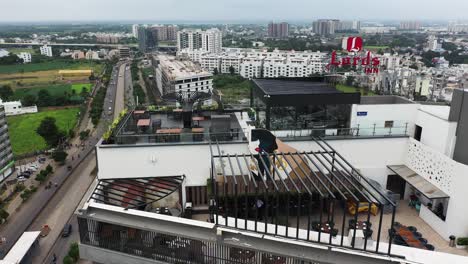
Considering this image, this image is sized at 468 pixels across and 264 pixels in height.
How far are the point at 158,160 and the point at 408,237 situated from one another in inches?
375

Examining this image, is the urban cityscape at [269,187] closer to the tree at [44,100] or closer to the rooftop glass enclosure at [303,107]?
the rooftop glass enclosure at [303,107]

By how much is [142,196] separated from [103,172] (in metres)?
2.22

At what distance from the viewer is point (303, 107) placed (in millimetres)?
14727

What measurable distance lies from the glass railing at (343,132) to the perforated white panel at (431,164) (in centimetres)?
79

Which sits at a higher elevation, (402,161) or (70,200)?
(402,161)

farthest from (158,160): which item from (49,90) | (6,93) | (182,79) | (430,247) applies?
(49,90)

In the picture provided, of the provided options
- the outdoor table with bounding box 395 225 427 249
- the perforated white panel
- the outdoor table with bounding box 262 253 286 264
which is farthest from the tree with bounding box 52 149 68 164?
the outdoor table with bounding box 395 225 427 249

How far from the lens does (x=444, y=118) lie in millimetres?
13852

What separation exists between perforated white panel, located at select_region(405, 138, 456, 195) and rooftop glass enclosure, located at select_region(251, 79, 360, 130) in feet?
9.47

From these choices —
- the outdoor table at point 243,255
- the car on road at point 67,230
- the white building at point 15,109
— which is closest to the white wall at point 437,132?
the outdoor table at point 243,255

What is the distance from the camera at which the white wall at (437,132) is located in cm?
1338

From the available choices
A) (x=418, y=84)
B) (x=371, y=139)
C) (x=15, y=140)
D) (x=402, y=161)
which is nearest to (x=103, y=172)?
(x=371, y=139)

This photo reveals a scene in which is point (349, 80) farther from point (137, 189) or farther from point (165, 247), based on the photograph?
point (165, 247)

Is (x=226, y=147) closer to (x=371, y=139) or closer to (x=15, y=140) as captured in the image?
(x=371, y=139)
